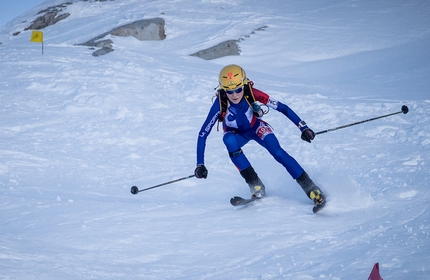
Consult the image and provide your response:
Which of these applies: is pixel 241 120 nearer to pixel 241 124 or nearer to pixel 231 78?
pixel 241 124

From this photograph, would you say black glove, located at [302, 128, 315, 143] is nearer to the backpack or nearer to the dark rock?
the backpack

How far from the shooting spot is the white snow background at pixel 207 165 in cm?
371

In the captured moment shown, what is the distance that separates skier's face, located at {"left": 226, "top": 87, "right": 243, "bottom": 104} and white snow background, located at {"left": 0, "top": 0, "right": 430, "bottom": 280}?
136cm

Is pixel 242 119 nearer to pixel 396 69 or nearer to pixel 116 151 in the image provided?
pixel 116 151

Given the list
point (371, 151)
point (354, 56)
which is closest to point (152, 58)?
point (354, 56)

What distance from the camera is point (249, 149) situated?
8148 mm

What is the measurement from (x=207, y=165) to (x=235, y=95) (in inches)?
96.7

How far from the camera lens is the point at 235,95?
5395mm

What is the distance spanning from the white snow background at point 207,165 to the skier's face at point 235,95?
4.47 ft

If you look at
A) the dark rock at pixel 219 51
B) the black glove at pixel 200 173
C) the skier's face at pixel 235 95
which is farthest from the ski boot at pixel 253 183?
the dark rock at pixel 219 51

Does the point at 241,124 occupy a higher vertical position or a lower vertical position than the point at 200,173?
higher

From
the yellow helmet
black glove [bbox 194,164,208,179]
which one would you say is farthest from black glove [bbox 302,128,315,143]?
black glove [bbox 194,164,208,179]

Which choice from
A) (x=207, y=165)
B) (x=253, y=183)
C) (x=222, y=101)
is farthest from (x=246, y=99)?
(x=207, y=165)

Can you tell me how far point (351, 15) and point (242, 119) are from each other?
714 inches
